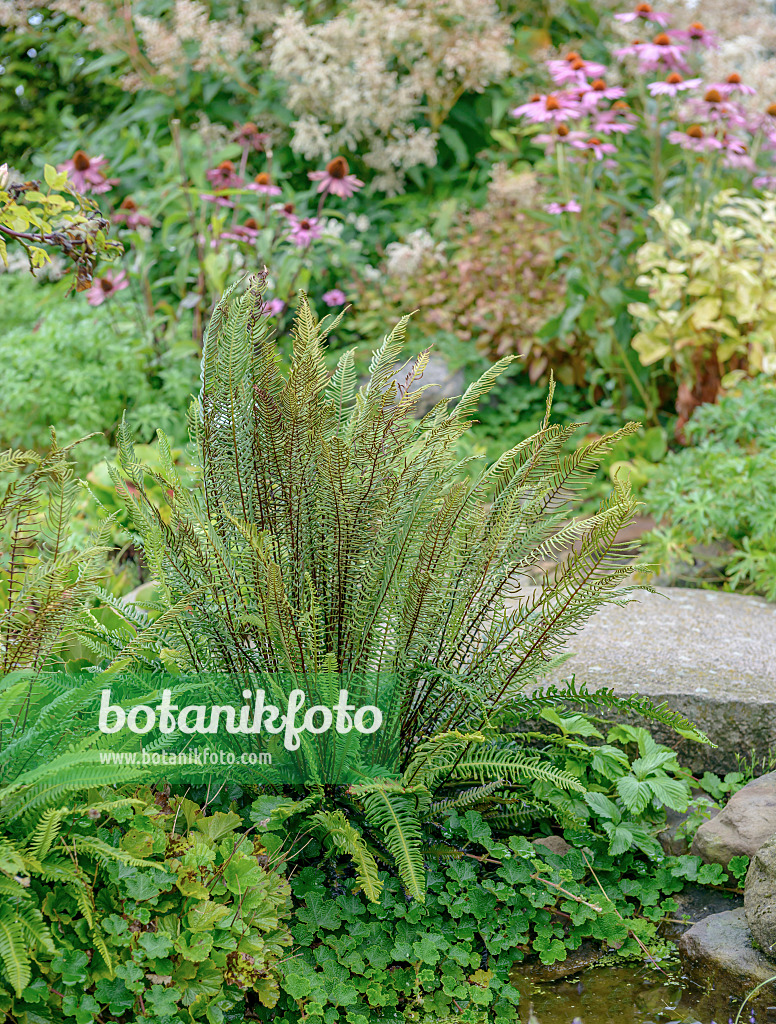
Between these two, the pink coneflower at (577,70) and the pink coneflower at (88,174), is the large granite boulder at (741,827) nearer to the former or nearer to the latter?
Answer: the pink coneflower at (577,70)

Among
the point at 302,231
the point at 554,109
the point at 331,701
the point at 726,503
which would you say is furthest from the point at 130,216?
the point at 331,701

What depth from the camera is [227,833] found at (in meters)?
1.64

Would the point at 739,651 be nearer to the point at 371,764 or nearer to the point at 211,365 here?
the point at 371,764

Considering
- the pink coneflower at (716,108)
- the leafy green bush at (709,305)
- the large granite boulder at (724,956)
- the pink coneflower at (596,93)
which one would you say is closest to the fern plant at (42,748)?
the large granite boulder at (724,956)

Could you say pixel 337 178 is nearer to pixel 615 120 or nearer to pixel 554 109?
pixel 554 109

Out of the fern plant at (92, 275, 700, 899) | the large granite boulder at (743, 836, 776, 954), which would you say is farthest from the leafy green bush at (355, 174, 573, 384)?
the large granite boulder at (743, 836, 776, 954)

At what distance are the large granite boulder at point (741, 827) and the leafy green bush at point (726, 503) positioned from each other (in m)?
1.12

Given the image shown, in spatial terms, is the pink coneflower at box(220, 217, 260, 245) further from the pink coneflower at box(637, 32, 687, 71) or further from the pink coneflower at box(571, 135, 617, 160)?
the pink coneflower at box(637, 32, 687, 71)

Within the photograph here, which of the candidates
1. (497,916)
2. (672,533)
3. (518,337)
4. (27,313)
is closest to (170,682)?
(497,916)

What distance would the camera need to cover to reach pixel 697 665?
250 centimetres

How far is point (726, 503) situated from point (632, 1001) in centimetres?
203

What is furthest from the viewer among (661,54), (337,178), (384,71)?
(384,71)

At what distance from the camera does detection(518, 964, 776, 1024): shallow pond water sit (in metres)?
1.69

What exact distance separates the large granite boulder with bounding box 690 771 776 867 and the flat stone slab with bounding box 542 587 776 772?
25cm
